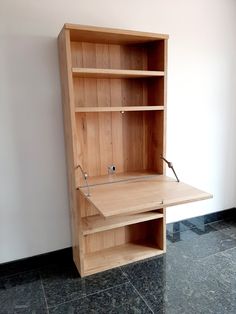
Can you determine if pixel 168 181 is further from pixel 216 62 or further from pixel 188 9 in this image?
pixel 188 9

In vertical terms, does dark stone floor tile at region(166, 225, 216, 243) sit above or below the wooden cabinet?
below

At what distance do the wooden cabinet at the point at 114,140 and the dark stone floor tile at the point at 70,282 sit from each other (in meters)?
0.07

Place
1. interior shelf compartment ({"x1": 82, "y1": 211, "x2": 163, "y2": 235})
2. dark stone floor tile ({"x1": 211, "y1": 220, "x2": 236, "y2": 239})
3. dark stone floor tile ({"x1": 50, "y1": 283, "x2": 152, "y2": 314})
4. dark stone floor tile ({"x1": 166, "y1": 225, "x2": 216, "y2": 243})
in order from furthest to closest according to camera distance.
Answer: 1. dark stone floor tile ({"x1": 211, "y1": 220, "x2": 236, "y2": 239})
2. dark stone floor tile ({"x1": 166, "y1": 225, "x2": 216, "y2": 243})
3. interior shelf compartment ({"x1": 82, "y1": 211, "x2": 163, "y2": 235})
4. dark stone floor tile ({"x1": 50, "y1": 283, "x2": 152, "y2": 314})

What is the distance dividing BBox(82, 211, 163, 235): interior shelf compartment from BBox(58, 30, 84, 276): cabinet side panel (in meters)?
0.09

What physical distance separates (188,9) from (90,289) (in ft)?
8.74

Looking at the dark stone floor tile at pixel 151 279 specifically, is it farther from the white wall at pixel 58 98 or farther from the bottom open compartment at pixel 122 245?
the white wall at pixel 58 98

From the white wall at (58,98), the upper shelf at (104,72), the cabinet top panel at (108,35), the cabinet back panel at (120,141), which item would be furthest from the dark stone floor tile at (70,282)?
the cabinet top panel at (108,35)

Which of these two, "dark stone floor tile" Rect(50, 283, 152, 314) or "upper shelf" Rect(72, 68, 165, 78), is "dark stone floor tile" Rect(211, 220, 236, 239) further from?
"upper shelf" Rect(72, 68, 165, 78)

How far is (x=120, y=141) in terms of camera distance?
2.27 meters

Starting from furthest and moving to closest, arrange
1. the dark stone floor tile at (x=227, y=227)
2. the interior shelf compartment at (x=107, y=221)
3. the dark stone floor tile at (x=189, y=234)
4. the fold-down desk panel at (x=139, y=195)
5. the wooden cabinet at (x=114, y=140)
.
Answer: the dark stone floor tile at (x=227, y=227)
the dark stone floor tile at (x=189, y=234)
the interior shelf compartment at (x=107, y=221)
the wooden cabinet at (x=114, y=140)
the fold-down desk panel at (x=139, y=195)

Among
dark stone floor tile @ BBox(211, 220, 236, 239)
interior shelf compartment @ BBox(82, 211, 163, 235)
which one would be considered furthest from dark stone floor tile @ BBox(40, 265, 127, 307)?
dark stone floor tile @ BBox(211, 220, 236, 239)

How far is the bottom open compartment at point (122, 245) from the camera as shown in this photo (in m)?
2.17

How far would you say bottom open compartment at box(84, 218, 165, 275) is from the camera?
2.17 metres

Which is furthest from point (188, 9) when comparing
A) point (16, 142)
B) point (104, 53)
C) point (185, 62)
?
point (16, 142)
